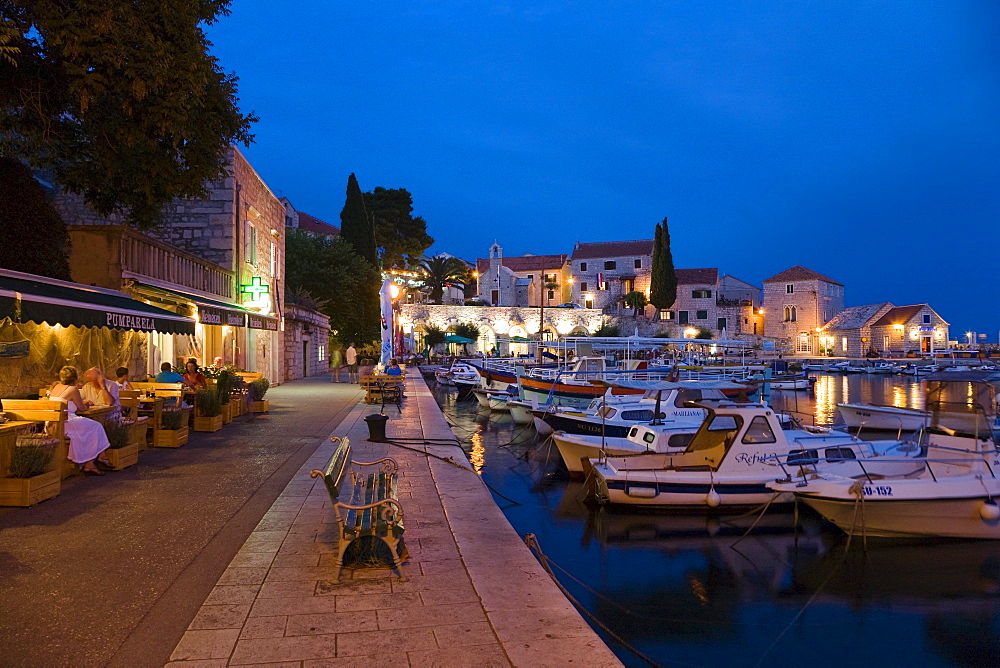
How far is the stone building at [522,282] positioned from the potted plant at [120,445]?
6670cm

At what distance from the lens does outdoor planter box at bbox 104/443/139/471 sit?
26.1ft

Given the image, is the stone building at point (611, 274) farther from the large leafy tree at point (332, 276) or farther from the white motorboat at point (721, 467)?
the white motorboat at point (721, 467)

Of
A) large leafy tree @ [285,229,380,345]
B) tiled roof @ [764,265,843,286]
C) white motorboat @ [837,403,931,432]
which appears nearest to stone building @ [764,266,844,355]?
tiled roof @ [764,265,843,286]

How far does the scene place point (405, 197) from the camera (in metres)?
65.1

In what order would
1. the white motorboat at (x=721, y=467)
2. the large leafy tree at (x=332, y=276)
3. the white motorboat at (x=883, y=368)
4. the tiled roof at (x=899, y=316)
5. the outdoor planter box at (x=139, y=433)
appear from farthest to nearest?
the tiled roof at (x=899, y=316) < the white motorboat at (x=883, y=368) < the large leafy tree at (x=332, y=276) < the white motorboat at (x=721, y=467) < the outdoor planter box at (x=139, y=433)

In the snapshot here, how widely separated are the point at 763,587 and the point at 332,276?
109 feet

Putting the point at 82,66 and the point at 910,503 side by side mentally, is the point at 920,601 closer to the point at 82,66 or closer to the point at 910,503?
the point at 910,503

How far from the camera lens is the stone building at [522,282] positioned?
248ft

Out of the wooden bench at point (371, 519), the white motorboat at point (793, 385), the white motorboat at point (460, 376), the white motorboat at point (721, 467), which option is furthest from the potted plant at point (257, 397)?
the white motorboat at point (793, 385)

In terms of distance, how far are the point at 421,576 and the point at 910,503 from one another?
7.95m

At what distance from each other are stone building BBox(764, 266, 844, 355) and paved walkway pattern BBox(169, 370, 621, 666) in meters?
74.0

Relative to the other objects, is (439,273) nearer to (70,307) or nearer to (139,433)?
(139,433)

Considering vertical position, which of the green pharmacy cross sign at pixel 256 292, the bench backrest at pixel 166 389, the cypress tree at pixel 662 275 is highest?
the cypress tree at pixel 662 275

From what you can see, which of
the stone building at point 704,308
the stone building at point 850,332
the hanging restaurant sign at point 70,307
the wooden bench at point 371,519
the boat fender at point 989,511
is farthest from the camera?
the stone building at point 704,308
